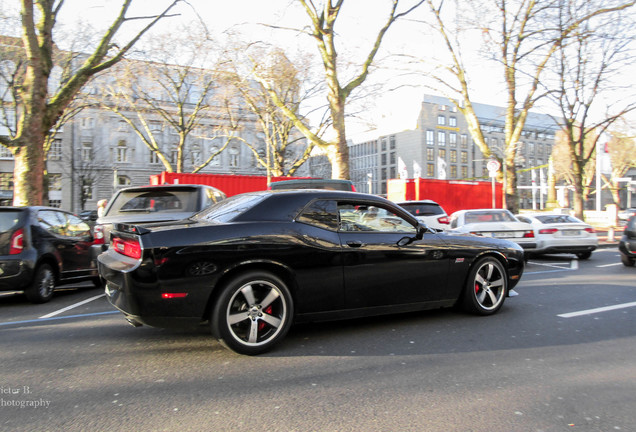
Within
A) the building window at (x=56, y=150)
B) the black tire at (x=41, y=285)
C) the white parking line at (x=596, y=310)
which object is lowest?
the white parking line at (x=596, y=310)

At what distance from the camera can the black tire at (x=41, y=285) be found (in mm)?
6493

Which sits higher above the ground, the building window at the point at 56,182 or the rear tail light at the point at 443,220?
Result: the building window at the point at 56,182

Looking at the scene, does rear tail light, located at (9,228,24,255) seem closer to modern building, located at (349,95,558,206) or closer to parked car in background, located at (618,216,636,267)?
parked car in background, located at (618,216,636,267)

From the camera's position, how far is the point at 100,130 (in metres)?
52.8

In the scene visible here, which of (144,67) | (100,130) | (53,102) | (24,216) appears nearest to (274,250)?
(24,216)

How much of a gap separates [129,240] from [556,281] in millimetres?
7495

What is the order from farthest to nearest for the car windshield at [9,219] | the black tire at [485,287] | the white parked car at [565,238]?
1. the white parked car at [565,238]
2. the car windshield at [9,219]
3. the black tire at [485,287]

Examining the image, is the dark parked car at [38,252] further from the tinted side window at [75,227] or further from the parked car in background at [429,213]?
the parked car in background at [429,213]

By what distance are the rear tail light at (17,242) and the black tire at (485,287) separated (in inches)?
235

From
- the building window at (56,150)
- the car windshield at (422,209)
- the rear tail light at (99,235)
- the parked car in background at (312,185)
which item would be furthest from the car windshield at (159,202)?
the building window at (56,150)

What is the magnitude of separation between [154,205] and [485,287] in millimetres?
5087

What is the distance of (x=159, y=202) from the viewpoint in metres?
7.37

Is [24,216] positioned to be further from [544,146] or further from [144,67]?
[544,146]

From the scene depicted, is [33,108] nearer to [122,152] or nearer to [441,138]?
[122,152]
